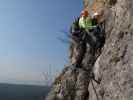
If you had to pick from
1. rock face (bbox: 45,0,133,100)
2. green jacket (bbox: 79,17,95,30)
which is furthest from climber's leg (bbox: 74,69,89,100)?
green jacket (bbox: 79,17,95,30)

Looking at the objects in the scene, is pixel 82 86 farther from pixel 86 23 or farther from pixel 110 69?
pixel 86 23

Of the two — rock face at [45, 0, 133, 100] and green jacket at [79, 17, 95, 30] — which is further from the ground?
green jacket at [79, 17, 95, 30]

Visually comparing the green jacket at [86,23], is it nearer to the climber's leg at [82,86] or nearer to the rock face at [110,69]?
the rock face at [110,69]

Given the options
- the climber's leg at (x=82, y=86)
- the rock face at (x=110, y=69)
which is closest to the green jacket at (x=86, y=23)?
the rock face at (x=110, y=69)

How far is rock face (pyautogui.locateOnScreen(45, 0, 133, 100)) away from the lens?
19739mm

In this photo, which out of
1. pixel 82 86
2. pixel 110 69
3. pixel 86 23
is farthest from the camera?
pixel 86 23

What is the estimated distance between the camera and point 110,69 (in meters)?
21.1

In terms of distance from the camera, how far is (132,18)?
20719mm

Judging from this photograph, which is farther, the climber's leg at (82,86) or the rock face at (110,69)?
the climber's leg at (82,86)

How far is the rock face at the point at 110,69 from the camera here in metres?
19.7

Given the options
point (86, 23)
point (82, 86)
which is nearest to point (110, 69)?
point (82, 86)

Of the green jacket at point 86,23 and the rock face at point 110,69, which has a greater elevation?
the green jacket at point 86,23

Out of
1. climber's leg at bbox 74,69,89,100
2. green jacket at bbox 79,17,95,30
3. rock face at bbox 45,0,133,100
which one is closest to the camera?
rock face at bbox 45,0,133,100

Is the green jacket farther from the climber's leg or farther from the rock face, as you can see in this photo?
the climber's leg
